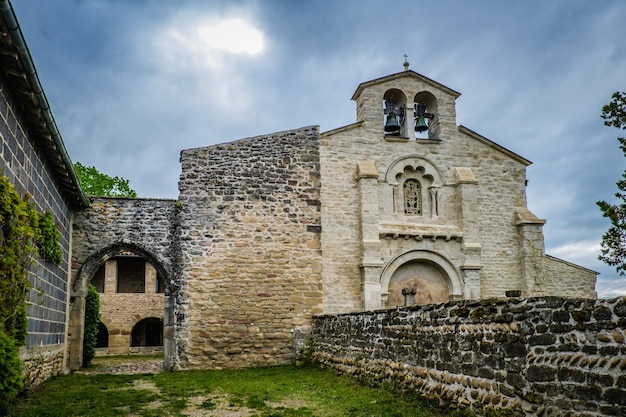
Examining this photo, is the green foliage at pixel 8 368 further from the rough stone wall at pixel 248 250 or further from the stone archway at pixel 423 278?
the stone archway at pixel 423 278

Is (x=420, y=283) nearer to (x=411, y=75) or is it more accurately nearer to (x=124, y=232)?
(x=411, y=75)

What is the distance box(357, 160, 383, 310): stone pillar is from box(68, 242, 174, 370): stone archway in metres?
4.88

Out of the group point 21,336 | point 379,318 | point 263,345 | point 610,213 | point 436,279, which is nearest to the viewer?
point 21,336

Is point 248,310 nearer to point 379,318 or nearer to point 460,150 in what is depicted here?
point 379,318

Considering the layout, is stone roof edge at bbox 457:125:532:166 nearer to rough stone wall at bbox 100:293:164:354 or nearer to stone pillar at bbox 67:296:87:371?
stone pillar at bbox 67:296:87:371

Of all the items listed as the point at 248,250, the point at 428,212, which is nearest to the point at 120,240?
the point at 248,250

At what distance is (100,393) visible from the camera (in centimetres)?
853

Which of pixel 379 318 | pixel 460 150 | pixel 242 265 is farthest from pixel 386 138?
pixel 379 318

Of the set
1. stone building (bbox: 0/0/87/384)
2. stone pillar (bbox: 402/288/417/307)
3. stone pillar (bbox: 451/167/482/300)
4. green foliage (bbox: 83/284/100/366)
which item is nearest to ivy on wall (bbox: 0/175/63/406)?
stone building (bbox: 0/0/87/384)

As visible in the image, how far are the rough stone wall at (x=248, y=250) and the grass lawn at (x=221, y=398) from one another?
1451 millimetres

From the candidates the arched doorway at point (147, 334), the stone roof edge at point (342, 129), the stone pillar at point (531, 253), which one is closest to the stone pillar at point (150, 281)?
the arched doorway at point (147, 334)

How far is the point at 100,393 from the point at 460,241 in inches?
397

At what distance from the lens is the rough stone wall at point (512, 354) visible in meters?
4.07

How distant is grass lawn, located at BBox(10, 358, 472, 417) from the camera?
6582 mm
